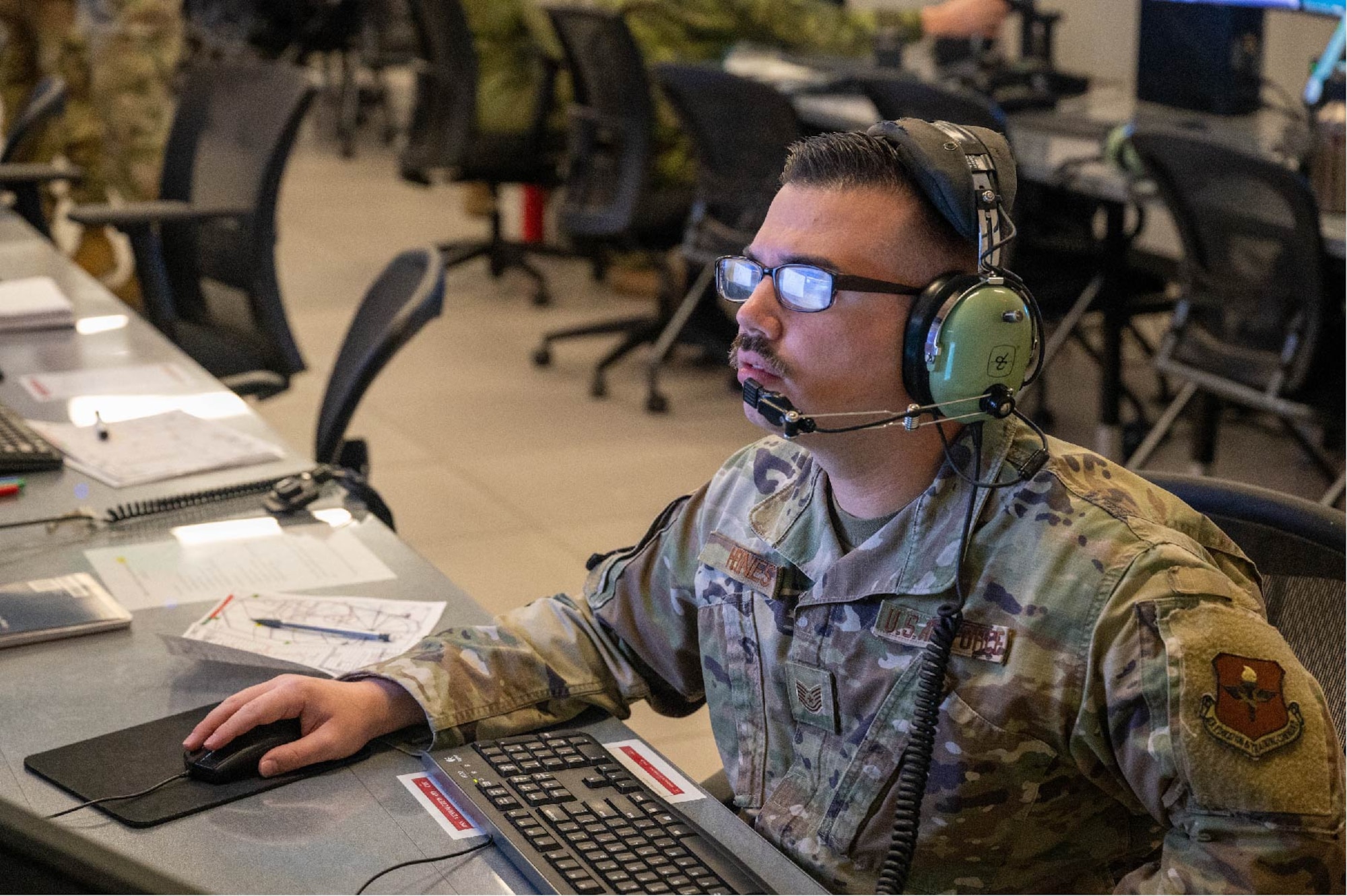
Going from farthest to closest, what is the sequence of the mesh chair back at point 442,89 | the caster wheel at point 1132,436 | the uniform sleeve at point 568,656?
the mesh chair back at point 442,89
the caster wheel at point 1132,436
the uniform sleeve at point 568,656

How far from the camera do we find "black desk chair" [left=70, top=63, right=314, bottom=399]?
2.95 m

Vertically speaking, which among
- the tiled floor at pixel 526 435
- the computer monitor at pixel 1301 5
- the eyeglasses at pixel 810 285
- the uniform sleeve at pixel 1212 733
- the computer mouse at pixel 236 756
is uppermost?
the eyeglasses at pixel 810 285

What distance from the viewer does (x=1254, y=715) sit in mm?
1007

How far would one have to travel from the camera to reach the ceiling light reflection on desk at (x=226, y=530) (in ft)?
5.63

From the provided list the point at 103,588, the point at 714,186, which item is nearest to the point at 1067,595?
the point at 103,588

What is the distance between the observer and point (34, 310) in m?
2.50

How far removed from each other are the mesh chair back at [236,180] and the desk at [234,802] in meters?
1.19

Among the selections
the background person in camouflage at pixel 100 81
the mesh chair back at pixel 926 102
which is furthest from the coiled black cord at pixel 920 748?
the background person in camouflage at pixel 100 81

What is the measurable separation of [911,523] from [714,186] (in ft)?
10.1

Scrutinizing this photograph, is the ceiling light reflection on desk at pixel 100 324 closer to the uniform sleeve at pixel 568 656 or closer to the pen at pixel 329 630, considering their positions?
the pen at pixel 329 630

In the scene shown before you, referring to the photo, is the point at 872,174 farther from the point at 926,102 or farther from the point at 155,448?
the point at 926,102

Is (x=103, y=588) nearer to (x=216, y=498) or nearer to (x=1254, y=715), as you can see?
(x=216, y=498)

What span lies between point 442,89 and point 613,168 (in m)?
0.98

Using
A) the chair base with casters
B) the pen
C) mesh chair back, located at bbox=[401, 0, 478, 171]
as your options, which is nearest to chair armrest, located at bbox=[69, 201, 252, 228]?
the pen
